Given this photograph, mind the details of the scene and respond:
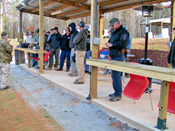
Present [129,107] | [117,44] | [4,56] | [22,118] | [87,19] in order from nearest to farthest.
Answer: [22,118] → [129,107] → [117,44] → [4,56] → [87,19]

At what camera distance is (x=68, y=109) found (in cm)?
409

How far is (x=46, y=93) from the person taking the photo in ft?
17.6

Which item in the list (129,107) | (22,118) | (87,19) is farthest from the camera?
(87,19)

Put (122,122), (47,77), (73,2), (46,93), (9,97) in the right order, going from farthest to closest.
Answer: (73,2)
(47,77)
(46,93)
(9,97)
(122,122)

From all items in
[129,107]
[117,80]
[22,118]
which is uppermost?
[117,80]

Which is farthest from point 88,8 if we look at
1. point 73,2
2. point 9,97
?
point 9,97

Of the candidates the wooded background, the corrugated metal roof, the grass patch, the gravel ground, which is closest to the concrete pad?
the gravel ground

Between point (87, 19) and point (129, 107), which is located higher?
point (87, 19)

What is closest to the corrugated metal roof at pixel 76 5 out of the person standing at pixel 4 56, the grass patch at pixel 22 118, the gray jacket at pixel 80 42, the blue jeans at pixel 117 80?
the gray jacket at pixel 80 42

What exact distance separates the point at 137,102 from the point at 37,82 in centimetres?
385

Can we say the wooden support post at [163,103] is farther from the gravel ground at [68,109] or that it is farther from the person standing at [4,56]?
the person standing at [4,56]

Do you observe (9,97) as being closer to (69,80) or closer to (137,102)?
(69,80)

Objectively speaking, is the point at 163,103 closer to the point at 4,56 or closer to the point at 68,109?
the point at 68,109

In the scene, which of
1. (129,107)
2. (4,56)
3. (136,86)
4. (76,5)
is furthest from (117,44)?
(76,5)
